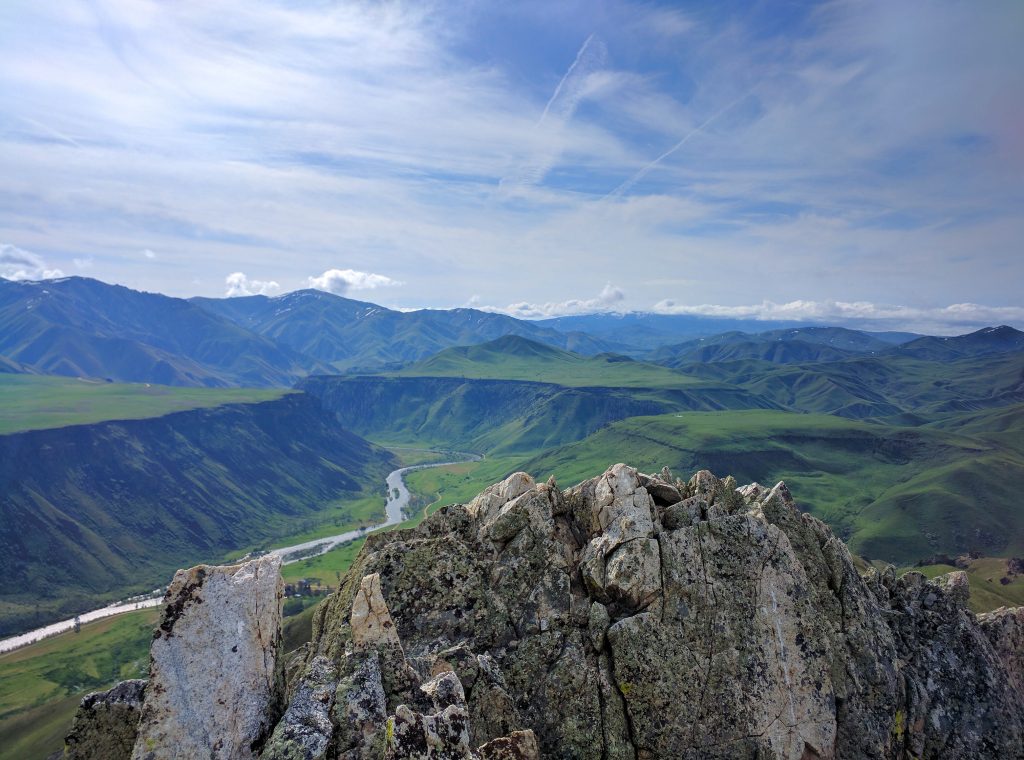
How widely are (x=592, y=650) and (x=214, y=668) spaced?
1647 cm

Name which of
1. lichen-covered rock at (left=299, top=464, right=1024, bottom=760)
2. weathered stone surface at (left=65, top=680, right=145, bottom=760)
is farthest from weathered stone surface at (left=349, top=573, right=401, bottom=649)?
weathered stone surface at (left=65, top=680, right=145, bottom=760)

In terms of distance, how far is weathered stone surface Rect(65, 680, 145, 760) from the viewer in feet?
63.5

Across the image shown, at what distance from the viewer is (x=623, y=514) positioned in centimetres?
3128

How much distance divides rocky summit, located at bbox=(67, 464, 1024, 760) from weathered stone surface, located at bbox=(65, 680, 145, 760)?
2.4 inches

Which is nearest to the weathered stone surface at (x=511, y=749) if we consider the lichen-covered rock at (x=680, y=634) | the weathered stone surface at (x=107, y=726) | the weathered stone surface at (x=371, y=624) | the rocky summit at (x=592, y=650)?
the rocky summit at (x=592, y=650)

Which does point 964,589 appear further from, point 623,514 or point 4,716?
point 4,716

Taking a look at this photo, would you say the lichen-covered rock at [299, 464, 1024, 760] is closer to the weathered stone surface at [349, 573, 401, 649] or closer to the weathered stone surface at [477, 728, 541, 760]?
the weathered stone surface at [349, 573, 401, 649]

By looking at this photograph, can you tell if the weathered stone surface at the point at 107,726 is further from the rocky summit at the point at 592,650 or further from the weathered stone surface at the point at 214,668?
the weathered stone surface at the point at 214,668

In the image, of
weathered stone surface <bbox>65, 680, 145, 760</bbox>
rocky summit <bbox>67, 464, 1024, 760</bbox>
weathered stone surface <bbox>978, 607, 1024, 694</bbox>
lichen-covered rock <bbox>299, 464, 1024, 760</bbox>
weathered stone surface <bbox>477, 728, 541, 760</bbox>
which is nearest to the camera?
weathered stone surface <bbox>477, 728, 541, 760</bbox>

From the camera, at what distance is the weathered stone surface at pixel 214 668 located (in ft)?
59.3

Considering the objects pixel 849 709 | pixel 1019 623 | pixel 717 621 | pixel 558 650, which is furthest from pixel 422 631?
pixel 1019 623

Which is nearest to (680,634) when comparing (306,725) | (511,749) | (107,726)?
(511,749)

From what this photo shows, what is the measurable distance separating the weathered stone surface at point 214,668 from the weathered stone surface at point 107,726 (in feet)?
7.14

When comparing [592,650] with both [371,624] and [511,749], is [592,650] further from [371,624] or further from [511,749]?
[371,624]
